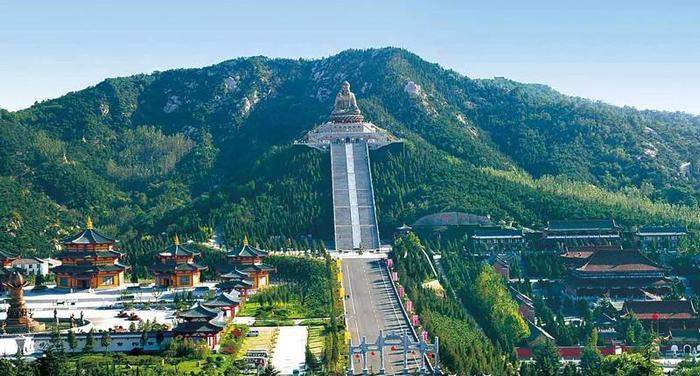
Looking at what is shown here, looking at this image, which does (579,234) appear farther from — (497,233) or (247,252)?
(247,252)

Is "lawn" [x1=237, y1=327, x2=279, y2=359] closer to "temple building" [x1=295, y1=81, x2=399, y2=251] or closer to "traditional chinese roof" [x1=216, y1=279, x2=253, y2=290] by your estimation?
"traditional chinese roof" [x1=216, y1=279, x2=253, y2=290]

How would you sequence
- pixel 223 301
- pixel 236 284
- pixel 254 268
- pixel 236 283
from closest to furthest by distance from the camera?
1. pixel 223 301
2. pixel 236 284
3. pixel 236 283
4. pixel 254 268

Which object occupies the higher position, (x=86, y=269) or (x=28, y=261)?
(x=28, y=261)

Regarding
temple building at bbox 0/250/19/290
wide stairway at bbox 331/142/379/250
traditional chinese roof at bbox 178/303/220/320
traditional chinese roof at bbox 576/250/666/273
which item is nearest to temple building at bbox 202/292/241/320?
traditional chinese roof at bbox 178/303/220/320

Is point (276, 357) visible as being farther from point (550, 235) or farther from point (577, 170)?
point (577, 170)

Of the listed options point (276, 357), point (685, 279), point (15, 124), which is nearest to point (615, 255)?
point (685, 279)

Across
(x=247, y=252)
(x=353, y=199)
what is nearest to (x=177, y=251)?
(x=247, y=252)
